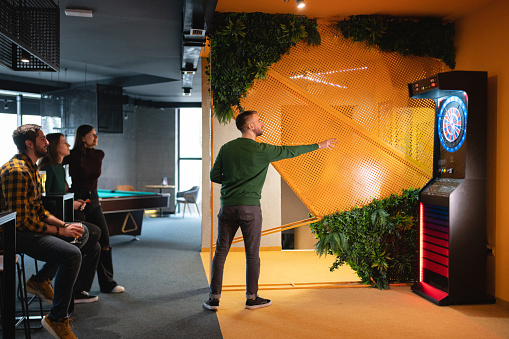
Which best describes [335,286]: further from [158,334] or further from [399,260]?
[158,334]

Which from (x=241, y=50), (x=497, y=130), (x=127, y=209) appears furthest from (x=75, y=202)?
(x=497, y=130)

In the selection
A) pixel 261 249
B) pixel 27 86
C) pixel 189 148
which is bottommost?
pixel 261 249

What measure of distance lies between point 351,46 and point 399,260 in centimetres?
243

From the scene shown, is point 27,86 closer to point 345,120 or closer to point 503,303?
point 345,120

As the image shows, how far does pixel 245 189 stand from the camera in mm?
4090

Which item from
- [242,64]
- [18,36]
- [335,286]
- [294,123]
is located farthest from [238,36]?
[335,286]

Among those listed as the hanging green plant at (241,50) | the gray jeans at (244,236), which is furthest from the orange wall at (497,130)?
the gray jeans at (244,236)

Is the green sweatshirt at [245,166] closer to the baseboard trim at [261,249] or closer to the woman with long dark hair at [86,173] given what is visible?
the woman with long dark hair at [86,173]

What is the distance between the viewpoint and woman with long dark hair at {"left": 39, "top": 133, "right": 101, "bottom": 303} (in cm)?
416

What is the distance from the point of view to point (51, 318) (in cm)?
323

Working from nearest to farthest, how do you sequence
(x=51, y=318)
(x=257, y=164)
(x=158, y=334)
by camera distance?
(x=51, y=318)
(x=158, y=334)
(x=257, y=164)

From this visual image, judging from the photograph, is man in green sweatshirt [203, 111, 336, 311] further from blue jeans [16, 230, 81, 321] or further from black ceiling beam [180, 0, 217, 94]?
blue jeans [16, 230, 81, 321]

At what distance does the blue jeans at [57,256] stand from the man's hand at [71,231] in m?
0.07

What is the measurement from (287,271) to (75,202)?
2834 mm
